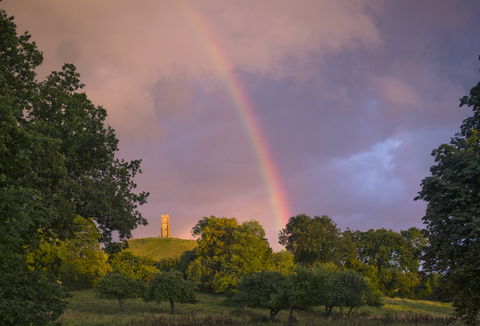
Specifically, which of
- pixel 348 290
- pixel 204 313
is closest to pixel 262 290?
pixel 204 313

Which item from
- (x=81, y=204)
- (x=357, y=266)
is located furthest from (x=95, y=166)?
(x=357, y=266)

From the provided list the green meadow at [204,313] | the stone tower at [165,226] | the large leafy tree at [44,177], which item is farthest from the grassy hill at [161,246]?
the large leafy tree at [44,177]

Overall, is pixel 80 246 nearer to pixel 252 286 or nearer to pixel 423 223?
pixel 252 286

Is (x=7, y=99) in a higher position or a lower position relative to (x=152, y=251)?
higher

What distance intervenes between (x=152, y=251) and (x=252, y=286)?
3021 inches

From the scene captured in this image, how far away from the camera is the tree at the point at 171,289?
3941 centimetres

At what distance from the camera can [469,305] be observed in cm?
1554

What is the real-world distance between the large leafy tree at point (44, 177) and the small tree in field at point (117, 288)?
22.8 metres

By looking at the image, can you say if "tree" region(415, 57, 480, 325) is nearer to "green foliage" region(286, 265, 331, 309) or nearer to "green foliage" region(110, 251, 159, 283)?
"green foliage" region(286, 265, 331, 309)

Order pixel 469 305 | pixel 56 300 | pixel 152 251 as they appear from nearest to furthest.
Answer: pixel 56 300, pixel 469 305, pixel 152 251

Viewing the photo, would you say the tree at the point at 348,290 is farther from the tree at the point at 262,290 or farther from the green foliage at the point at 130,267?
the green foliage at the point at 130,267

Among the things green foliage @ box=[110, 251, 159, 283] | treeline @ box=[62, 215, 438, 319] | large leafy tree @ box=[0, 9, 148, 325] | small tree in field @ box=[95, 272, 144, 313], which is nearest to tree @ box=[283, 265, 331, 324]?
treeline @ box=[62, 215, 438, 319]

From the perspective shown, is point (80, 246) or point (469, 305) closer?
point (469, 305)

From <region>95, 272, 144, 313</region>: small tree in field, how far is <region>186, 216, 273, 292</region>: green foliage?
13135 millimetres
